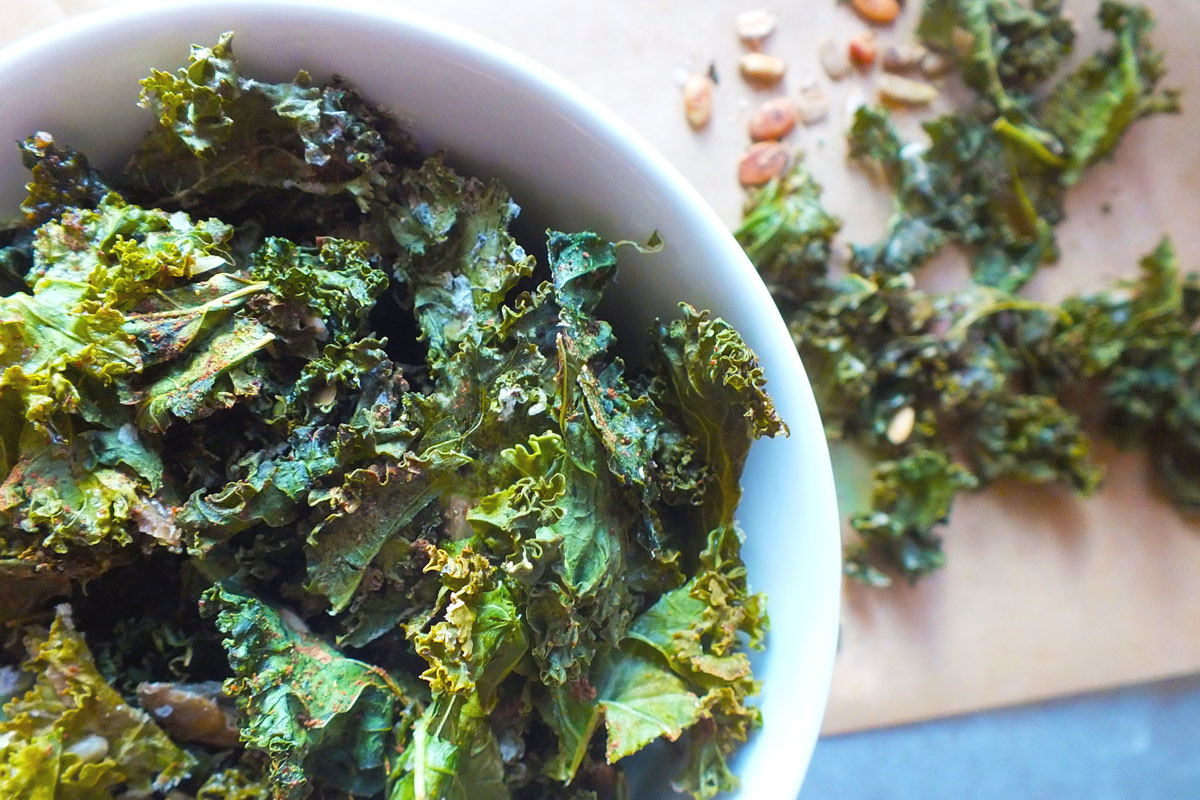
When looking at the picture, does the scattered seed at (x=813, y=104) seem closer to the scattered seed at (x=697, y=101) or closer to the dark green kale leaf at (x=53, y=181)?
the scattered seed at (x=697, y=101)

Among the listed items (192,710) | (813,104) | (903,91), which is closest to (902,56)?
(903,91)

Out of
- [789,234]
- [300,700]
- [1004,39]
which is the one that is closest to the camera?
[300,700]

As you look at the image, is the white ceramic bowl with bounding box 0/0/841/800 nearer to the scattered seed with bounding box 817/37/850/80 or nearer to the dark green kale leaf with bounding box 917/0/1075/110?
the scattered seed with bounding box 817/37/850/80

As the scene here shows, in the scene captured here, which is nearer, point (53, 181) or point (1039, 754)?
point (53, 181)

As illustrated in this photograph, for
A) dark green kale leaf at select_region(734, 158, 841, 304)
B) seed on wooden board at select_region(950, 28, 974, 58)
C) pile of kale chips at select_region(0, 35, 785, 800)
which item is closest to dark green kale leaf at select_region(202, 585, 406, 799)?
pile of kale chips at select_region(0, 35, 785, 800)

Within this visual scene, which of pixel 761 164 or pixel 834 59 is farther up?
pixel 834 59

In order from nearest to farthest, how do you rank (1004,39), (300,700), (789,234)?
(300,700) < (789,234) < (1004,39)

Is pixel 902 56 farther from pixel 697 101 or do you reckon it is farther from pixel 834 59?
pixel 697 101
